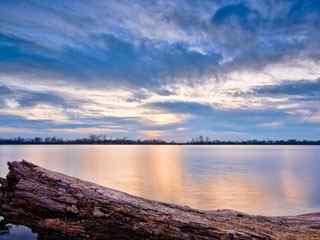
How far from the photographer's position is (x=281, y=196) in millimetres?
35438

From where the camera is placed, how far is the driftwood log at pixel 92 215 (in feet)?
35.9

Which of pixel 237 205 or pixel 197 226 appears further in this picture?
pixel 237 205

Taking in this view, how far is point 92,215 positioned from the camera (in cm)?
1125

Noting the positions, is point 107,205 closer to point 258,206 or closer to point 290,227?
point 290,227

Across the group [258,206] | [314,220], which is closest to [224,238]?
[314,220]

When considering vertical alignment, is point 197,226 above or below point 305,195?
above

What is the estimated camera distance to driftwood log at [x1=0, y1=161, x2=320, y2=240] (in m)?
10.9

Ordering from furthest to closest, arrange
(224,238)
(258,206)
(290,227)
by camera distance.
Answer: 1. (258,206)
2. (290,227)
3. (224,238)

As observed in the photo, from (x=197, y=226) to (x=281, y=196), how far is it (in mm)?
27572

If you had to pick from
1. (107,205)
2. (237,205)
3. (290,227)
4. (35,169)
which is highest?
(35,169)

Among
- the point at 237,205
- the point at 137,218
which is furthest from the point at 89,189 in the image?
the point at 237,205

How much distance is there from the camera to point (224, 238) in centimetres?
1067

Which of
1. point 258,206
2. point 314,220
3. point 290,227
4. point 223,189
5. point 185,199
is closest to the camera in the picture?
point 290,227

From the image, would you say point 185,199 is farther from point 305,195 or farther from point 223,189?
point 305,195
